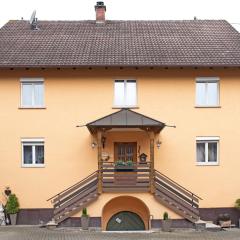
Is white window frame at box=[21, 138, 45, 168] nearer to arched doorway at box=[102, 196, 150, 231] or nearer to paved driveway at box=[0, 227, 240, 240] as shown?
paved driveway at box=[0, 227, 240, 240]

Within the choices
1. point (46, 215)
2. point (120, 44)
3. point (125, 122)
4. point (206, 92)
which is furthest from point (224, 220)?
point (120, 44)

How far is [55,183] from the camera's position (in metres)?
23.4

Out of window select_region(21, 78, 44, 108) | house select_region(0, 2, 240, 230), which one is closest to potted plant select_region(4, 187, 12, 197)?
house select_region(0, 2, 240, 230)

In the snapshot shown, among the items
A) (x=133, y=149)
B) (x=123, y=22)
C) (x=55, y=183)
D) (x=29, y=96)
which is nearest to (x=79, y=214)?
(x=55, y=183)

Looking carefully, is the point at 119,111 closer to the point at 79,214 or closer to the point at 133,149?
the point at 133,149

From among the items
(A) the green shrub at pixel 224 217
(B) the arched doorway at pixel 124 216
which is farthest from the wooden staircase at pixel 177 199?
(B) the arched doorway at pixel 124 216

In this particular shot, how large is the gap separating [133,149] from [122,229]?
3.54 metres

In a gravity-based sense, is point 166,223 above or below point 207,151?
below

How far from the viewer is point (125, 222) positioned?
23188 mm

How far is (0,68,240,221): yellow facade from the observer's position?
23.5m

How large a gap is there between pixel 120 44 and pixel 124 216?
8.03 metres

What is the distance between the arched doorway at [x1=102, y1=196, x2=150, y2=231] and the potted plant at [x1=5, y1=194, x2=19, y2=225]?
3818 mm

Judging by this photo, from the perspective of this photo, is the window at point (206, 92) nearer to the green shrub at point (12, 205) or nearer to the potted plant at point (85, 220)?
the potted plant at point (85, 220)

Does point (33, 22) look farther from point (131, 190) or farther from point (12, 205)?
point (131, 190)
